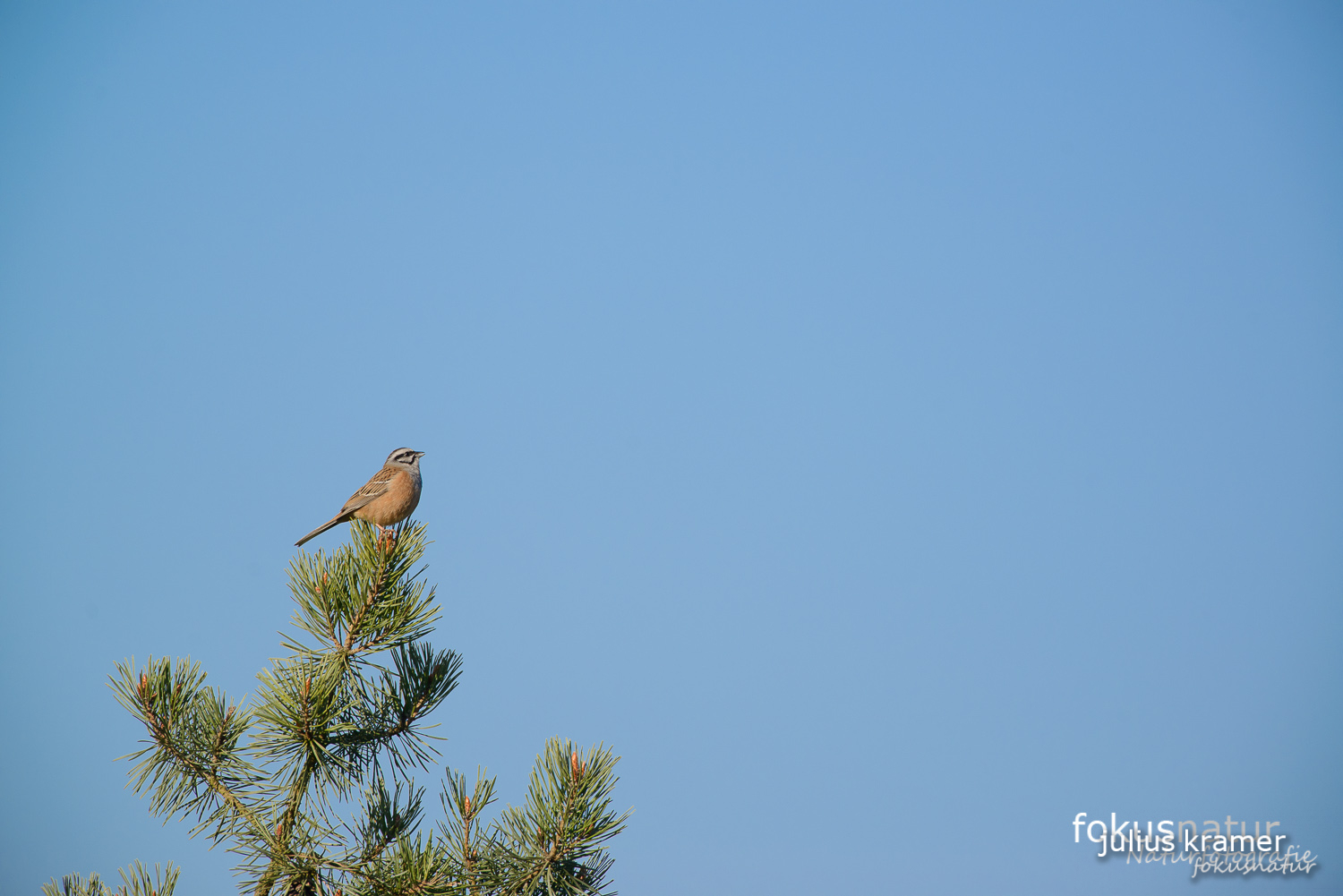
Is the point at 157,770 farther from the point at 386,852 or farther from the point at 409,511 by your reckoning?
the point at 409,511

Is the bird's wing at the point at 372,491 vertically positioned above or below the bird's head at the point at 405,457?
below

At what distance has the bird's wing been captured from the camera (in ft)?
31.9

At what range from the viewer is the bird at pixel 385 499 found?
9.73m

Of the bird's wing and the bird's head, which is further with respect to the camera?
the bird's head

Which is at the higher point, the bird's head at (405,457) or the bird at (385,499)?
the bird's head at (405,457)

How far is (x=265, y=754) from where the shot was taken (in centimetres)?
516

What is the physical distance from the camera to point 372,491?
9867 millimetres

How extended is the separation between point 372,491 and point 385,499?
0.18 meters

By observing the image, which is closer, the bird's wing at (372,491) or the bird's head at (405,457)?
the bird's wing at (372,491)

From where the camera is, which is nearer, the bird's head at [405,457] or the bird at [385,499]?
the bird at [385,499]

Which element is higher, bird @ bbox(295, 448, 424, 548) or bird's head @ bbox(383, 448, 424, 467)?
bird's head @ bbox(383, 448, 424, 467)

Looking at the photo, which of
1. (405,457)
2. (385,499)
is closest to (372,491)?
(385,499)

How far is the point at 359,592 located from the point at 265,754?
98 cm

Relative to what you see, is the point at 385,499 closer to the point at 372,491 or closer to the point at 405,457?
the point at 372,491
